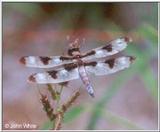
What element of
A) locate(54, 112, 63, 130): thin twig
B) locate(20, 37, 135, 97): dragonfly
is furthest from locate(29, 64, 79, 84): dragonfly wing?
locate(54, 112, 63, 130): thin twig

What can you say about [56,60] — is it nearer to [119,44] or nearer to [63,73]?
[63,73]

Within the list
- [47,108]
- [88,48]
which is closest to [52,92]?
[47,108]

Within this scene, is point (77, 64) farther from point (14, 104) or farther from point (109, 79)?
point (14, 104)

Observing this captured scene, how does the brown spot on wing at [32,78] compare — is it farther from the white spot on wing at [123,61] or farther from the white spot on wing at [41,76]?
the white spot on wing at [123,61]

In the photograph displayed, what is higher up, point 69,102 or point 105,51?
point 105,51

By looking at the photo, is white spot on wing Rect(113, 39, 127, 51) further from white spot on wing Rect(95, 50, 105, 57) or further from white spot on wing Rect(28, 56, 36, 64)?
white spot on wing Rect(28, 56, 36, 64)

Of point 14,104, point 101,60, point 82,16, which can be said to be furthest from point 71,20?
point 14,104
